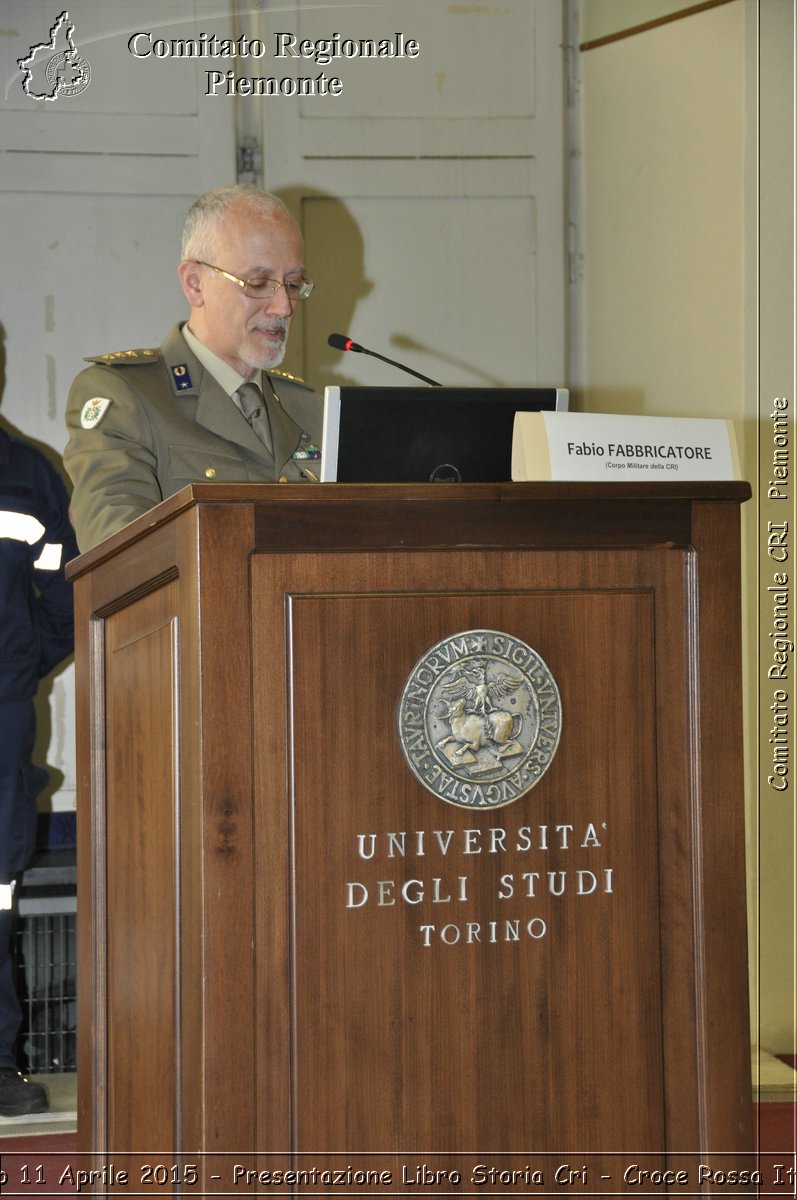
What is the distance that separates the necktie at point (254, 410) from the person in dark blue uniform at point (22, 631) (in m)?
1.13

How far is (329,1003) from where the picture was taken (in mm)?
1250

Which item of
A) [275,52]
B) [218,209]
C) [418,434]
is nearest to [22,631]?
[218,209]

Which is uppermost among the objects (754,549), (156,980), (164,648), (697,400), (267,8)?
(267,8)

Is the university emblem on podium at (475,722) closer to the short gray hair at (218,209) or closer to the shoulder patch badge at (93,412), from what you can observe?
the shoulder patch badge at (93,412)

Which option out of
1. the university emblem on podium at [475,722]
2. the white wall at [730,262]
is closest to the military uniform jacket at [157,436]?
the university emblem on podium at [475,722]

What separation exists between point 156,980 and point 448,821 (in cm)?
37

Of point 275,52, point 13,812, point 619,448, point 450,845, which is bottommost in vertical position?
point 13,812

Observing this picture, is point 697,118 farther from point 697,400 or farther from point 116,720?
point 116,720

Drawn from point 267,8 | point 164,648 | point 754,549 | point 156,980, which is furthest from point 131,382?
point 267,8

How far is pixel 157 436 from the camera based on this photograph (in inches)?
89.9

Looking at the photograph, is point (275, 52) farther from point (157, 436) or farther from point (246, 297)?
point (157, 436)

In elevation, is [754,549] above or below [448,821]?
above

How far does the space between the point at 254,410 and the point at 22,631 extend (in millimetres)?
1180

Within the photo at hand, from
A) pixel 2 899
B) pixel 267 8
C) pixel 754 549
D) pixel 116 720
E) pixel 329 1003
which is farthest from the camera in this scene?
pixel 267 8
